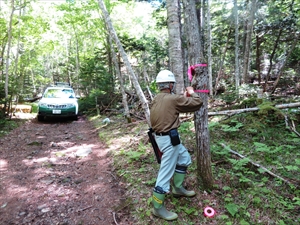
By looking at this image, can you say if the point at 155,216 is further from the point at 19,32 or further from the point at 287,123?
the point at 19,32

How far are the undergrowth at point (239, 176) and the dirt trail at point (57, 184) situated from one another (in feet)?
1.20

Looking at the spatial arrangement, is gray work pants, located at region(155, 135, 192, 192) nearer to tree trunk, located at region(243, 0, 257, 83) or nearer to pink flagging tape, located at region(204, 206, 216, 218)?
pink flagging tape, located at region(204, 206, 216, 218)

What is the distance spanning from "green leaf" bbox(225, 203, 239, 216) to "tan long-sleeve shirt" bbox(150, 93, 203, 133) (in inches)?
57.2

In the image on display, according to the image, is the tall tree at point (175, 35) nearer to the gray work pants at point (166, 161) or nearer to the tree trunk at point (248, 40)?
the gray work pants at point (166, 161)

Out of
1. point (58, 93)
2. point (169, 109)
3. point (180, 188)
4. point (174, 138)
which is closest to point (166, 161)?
point (174, 138)

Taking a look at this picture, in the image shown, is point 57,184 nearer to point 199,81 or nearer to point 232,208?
point 232,208

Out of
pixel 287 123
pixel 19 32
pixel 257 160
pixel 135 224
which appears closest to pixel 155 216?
pixel 135 224

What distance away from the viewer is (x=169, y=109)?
10.0 ft

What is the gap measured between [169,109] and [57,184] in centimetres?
318

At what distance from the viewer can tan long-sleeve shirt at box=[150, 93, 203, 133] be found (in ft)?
9.52

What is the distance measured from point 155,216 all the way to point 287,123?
4.41 m

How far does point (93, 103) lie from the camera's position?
1458cm

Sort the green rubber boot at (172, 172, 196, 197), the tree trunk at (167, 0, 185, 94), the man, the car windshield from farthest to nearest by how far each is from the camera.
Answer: the car windshield < the tree trunk at (167, 0, 185, 94) < the green rubber boot at (172, 172, 196, 197) < the man

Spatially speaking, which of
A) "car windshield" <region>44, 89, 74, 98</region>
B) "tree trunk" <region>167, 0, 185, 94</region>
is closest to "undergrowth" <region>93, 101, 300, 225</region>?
"tree trunk" <region>167, 0, 185, 94</region>
